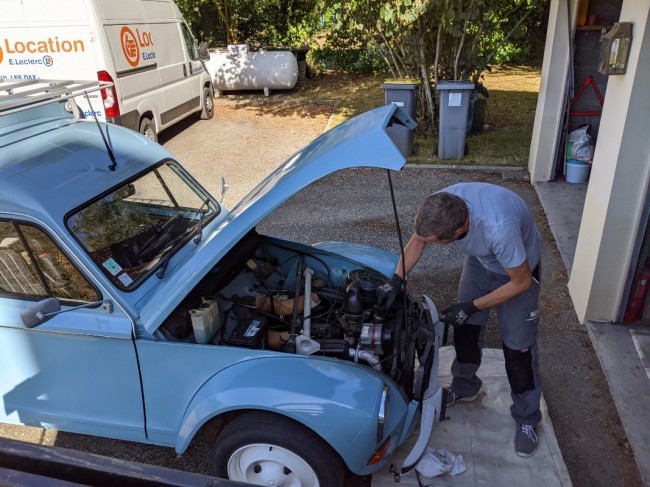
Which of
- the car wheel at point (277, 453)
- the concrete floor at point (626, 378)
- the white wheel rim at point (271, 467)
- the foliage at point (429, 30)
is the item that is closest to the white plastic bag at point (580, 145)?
the concrete floor at point (626, 378)

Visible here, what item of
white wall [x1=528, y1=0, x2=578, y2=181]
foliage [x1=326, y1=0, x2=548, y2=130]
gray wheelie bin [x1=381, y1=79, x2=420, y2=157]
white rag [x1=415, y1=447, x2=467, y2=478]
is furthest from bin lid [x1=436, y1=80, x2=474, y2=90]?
white rag [x1=415, y1=447, x2=467, y2=478]

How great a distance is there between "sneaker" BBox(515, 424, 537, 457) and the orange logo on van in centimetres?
804

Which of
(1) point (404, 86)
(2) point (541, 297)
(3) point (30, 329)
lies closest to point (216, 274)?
(3) point (30, 329)

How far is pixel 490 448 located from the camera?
3303mm

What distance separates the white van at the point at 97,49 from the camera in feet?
25.8

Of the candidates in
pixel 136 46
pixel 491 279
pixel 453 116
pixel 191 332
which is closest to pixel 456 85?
pixel 453 116

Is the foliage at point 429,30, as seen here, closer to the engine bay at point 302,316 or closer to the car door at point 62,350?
the engine bay at point 302,316

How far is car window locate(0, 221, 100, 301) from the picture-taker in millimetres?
2887

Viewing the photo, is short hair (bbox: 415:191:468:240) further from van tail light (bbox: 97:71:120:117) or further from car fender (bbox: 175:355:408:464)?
van tail light (bbox: 97:71:120:117)

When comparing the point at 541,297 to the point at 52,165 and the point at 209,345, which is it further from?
the point at 52,165

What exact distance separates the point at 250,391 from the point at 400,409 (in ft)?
2.60

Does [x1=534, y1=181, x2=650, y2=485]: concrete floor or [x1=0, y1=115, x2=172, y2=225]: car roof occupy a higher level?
[x1=0, y1=115, x2=172, y2=225]: car roof

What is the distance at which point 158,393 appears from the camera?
284cm

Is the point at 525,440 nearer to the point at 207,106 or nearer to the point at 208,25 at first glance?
the point at 207,106
